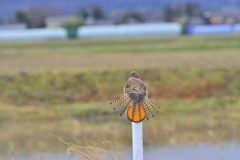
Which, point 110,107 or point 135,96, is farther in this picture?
point 110,107

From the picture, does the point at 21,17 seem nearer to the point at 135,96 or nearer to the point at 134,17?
the point at 134,17

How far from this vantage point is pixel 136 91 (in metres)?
5.35

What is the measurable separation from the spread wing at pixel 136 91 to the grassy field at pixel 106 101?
742cm

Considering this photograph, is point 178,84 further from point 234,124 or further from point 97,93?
point 234,124

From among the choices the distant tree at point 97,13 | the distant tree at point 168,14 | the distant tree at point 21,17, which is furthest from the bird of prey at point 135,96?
the distant tree at point 168,14

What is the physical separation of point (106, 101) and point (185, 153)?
774 cm

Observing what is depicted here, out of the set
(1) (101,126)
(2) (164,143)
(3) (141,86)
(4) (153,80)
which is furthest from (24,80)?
(3) (141,86)

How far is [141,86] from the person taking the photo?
5.43 meters

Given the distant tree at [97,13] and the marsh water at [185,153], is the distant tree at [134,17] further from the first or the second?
the marsh water at [185,153]

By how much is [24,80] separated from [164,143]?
1054 centimetres

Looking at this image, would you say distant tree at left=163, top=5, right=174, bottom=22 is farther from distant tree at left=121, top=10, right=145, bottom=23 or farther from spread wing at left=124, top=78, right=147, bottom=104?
spread wing at left=124, top=78, right=147, bottom=104

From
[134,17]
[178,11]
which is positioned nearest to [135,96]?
[134,17]

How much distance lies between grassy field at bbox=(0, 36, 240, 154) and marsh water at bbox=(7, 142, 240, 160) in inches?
25.4

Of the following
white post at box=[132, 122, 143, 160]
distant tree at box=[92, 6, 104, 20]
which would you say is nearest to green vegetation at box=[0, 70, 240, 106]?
white post at box=[132, 122, 143, 160]
